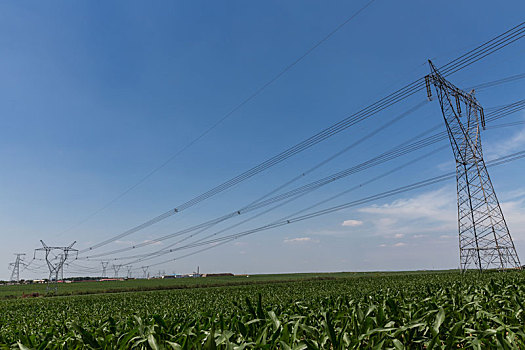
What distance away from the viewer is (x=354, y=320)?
2.67 meters

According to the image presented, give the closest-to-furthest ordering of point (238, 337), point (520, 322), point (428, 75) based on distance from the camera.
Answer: point (238, 337), point (520, 322), point (428, 75)

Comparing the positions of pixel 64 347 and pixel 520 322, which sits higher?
pixel 64 347

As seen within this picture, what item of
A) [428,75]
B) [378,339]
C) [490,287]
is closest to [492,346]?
[378,339]

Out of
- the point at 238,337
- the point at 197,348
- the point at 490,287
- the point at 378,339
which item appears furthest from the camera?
the point at 490,287

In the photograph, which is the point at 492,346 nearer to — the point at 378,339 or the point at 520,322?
the point at 378,339

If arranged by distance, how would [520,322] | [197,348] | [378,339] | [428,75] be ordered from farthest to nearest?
[428,75] < [520,322] < [378,339] < [197,348]

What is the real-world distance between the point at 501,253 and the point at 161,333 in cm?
4063

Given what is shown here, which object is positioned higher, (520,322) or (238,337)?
(238,337)

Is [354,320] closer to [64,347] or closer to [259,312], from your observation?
[259,312]

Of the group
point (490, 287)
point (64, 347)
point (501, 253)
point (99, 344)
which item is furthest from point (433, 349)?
point (501, 253)

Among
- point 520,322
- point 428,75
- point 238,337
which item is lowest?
point 520,322

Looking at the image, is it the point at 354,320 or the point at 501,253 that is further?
the point at 501,253

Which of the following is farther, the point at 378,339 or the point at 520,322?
the point at 520,322

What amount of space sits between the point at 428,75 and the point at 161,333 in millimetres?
37112
